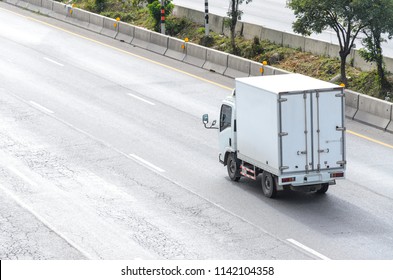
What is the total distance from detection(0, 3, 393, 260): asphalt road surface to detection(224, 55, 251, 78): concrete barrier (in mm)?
606

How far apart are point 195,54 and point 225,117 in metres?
14.8

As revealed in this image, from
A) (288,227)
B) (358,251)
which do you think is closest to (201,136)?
(288,227)

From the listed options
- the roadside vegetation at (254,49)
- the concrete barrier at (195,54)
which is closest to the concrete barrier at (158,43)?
the roadside vegetation at (254,49)

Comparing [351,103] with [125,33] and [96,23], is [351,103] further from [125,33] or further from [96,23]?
[96,23]

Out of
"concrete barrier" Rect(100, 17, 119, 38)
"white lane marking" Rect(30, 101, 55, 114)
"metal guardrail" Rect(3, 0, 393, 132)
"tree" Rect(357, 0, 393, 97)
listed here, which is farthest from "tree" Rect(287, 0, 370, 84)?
"concrete barrier" Rect(100, 17, 119, 38)

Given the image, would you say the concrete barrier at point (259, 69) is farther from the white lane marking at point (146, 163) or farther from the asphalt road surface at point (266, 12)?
the white lane marking at point (146, 163)

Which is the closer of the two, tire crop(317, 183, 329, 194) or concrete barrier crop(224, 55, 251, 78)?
tire crop(317, 183, 329, 194)

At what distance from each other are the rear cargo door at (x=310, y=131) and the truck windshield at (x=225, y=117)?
2837 millimetres

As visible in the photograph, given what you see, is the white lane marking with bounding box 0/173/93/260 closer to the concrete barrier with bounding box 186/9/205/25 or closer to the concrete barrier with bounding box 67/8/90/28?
the concrete barrier with bounding box 186/9/205/25

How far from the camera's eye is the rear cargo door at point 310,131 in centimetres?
Result: 2270

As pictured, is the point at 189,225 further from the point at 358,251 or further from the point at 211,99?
the point at 211,99

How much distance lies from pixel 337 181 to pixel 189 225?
5.09 m

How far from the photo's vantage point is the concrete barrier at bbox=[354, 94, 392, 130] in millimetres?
30231

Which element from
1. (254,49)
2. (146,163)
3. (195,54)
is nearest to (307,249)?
(146,163)
